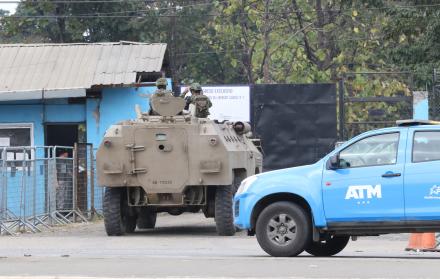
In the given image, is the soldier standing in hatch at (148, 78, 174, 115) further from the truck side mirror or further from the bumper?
the truck side mirror

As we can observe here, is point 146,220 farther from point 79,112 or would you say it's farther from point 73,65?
point 73,65

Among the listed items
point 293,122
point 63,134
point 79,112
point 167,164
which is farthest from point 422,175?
point 63,134

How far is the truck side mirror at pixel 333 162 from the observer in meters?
11.9

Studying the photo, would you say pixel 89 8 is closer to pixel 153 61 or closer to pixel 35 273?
pixel 153 61

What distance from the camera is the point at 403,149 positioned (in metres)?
11.7

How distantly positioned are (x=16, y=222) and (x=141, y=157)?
3.27m

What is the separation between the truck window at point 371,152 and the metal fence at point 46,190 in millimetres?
7721

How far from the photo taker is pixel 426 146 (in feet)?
38.3

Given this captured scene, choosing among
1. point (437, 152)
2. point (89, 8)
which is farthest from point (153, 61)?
point (89, 8)

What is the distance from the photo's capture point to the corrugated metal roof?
2370cm

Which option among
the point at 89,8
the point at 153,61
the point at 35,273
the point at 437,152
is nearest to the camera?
the point at 35,273

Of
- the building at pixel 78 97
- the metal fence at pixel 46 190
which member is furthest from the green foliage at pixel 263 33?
the metal fence at pixel 46 190

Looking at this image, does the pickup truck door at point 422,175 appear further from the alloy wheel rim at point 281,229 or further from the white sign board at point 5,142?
the white sign board at point 5,142

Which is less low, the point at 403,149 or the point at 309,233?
the point at 403,149
